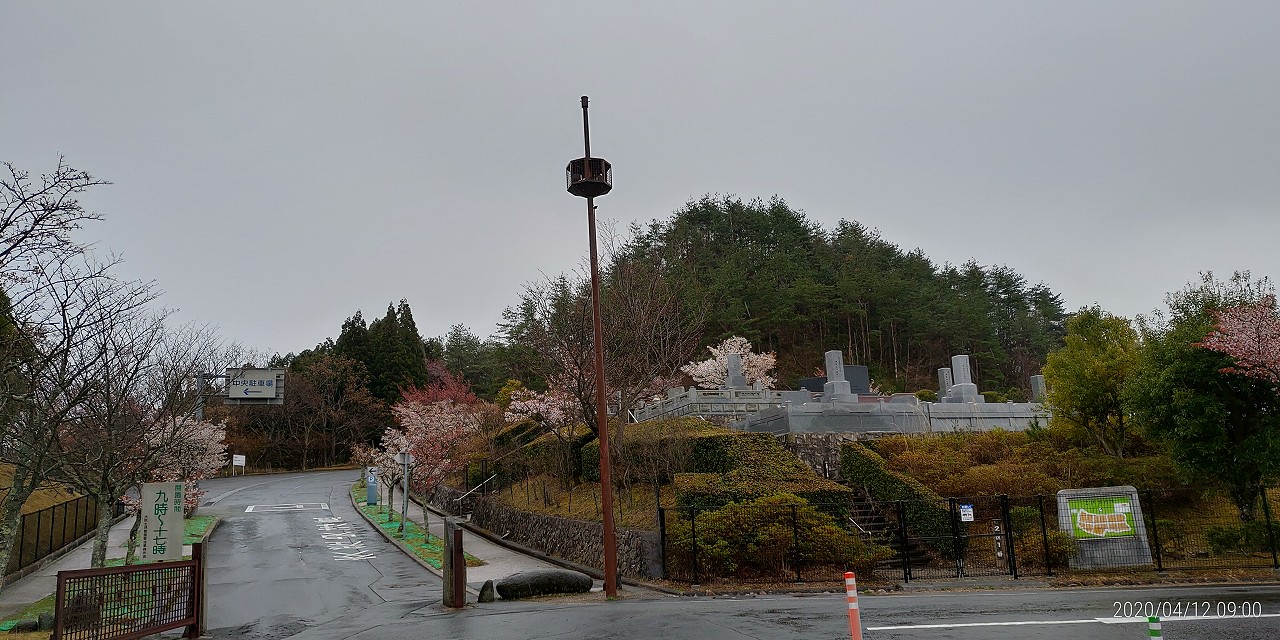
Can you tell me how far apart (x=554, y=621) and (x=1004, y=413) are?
71.1 ft

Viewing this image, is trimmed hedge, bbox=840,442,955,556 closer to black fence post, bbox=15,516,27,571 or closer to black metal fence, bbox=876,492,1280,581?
black metal fence, bbox=876,492,1280,581

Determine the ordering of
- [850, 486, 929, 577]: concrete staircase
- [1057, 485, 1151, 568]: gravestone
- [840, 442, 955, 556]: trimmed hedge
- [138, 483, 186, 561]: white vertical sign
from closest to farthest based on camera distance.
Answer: [138, 483, 186, 561]: white vertical sign → [1057, 485, 1151, 568]: gravestone → [850, 486, 929, 577]: concrete staircase → [840, 442, 955, 556]: trimmed hedge

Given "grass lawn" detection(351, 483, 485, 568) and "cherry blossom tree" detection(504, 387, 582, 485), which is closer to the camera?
"grass lawn" detection(351, 483, 485, 568)

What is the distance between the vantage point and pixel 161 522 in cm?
1147

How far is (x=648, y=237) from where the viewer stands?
56125 mm

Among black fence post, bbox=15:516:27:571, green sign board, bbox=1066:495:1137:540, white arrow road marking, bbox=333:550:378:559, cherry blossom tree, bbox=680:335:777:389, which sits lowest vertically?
white arrow road marking, bbox=333:550:378:559

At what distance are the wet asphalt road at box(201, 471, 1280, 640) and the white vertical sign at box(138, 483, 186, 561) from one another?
5.89 feet

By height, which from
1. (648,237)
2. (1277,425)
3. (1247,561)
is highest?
(648,237)

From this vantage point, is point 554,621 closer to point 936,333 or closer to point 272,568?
point 272,568

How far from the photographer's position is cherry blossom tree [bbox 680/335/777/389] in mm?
43781

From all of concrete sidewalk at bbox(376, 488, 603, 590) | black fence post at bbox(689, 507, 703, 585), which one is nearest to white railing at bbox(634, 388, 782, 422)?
concrete sidewalk at bbox(376, 488, 603, 590)

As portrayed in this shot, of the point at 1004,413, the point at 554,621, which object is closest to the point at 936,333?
the point at 1004,413
